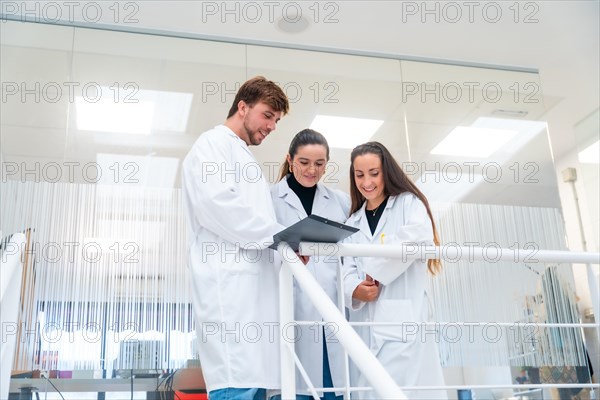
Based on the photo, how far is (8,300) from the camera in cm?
158

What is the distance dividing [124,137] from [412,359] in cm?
201

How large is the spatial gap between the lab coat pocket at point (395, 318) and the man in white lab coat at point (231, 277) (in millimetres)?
297

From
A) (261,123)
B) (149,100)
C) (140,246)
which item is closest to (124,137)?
(149,100)

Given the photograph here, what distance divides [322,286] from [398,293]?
0.94 feet

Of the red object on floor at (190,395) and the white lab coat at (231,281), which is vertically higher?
the white lab coat at (231,281)

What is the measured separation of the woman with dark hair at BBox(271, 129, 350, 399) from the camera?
1938 mm

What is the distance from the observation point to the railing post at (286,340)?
1.50 metres

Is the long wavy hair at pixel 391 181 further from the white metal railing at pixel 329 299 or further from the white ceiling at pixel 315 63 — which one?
the white ceiling at pixel 315 63

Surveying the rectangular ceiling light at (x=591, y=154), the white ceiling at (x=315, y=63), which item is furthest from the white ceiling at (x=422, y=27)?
the rectangular ceiling light at (x=591, y=154)

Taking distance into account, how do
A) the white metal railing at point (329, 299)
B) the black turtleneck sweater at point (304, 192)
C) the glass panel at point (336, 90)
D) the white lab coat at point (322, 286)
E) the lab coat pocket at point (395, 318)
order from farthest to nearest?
the glass panel at point (336, 90) → the black turtleneck sweater at point (304, 192) → the white lab coat at point (322, 286) → the lab coat pocket at point (395, 318) → the white metal railing at point (329, 299)

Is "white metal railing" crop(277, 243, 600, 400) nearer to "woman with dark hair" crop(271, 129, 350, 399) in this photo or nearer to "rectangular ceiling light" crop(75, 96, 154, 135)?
"woman with dark hair" crop(271, 129, 350, 399)

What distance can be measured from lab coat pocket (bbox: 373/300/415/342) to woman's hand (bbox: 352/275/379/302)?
0.13ft

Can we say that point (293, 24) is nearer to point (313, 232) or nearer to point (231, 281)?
point (231, 281)

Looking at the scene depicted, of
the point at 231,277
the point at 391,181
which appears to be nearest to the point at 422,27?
the point at 391,181
